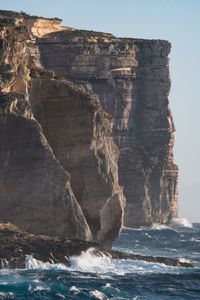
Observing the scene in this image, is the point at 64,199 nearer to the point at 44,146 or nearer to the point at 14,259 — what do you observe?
the point at 44,146

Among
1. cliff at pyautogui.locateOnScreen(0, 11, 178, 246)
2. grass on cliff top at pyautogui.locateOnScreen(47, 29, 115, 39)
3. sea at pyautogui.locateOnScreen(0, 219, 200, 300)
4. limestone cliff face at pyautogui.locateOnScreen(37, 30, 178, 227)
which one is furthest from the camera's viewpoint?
grass on cliff top at pyautogui.locateOnScreen(47, 29, 115, 39)

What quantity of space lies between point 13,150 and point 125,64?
77028mm

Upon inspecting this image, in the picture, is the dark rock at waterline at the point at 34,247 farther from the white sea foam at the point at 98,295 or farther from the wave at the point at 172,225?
the wave at the point at 172,225

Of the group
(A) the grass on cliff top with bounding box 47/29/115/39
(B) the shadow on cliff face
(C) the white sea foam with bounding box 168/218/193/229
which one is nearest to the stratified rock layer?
(B) the shadow on cliff face

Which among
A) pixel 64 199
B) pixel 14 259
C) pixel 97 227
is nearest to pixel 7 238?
pixel 14 259

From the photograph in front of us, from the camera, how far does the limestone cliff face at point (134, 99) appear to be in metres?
153

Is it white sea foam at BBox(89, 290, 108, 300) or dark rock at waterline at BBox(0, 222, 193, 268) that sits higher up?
dark rock at waterline at BBox(0, 222, 193, 268)

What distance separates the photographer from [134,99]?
536 feet

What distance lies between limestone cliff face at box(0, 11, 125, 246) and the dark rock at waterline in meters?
2.73

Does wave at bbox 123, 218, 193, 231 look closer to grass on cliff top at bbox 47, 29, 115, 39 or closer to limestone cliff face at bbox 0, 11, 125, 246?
grass on cliff top at bbox 47, 29, 115, 39

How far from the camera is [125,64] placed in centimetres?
15938

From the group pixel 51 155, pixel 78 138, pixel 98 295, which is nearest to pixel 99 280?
pixel 98 295

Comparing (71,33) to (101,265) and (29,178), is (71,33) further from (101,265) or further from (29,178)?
(101,265)

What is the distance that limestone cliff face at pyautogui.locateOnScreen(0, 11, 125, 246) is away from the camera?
272 feet
